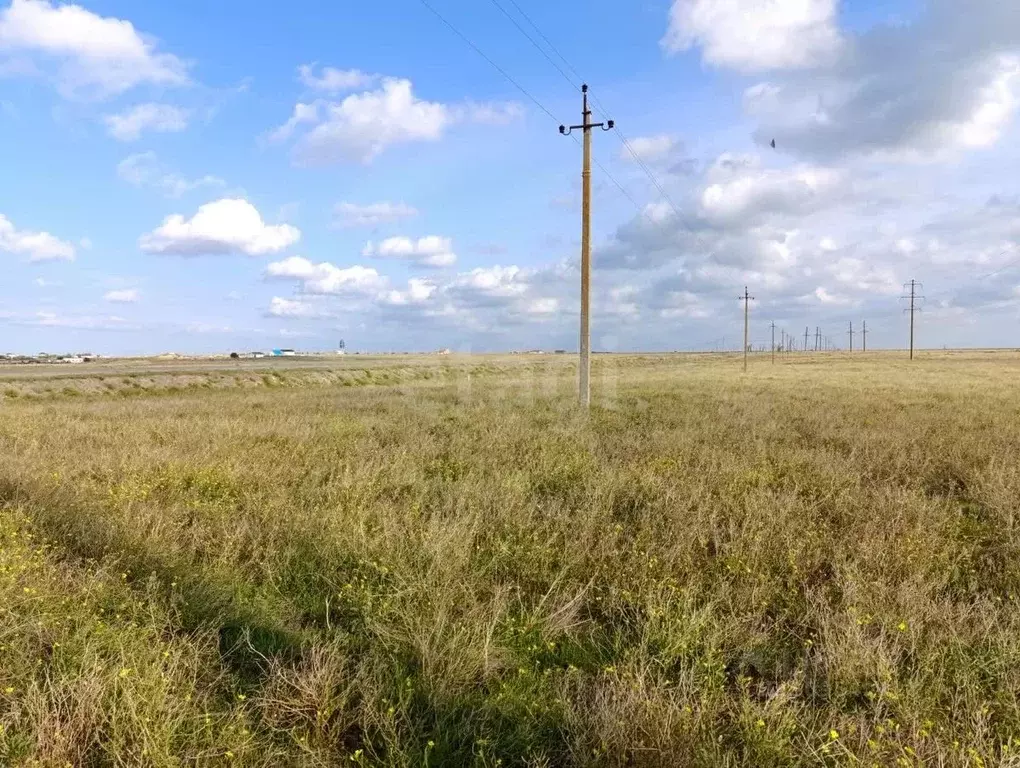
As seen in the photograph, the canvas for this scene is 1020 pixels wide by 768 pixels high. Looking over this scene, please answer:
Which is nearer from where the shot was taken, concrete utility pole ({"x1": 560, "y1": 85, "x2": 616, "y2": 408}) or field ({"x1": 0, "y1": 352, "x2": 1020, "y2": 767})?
field ({"x1": 0, "y1": 352, "x2": 1020, "y2": 767})

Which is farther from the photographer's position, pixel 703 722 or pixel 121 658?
pixel 121 658

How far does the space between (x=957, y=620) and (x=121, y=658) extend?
5.22 m

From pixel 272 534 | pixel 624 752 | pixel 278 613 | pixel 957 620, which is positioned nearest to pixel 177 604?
pixel 278 613

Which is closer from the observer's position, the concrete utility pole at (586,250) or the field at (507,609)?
the field at (507,609)

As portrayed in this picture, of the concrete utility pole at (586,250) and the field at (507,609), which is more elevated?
the concrete utility pole at (586,250)

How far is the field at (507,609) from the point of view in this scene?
277 centimetres

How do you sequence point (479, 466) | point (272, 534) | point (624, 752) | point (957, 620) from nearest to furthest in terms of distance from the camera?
1. point (624, 752)
2. point (957, 620)
3. point (272, 534)
4. point (479, 466)

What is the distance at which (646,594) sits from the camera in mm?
4305

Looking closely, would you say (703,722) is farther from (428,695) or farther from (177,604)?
(177,604)

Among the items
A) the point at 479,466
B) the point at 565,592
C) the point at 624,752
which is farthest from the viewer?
the point at 479,466

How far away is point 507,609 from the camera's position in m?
4.02

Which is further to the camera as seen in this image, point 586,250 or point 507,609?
point 586,250

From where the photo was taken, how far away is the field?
2.77 metres

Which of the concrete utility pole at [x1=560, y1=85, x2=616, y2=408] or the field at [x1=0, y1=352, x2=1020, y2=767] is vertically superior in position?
the concrete utility pole at [x1=560, y1=85, x2=616, y2=408]
